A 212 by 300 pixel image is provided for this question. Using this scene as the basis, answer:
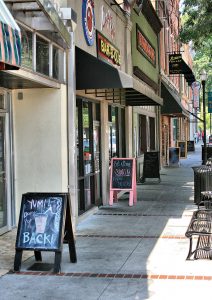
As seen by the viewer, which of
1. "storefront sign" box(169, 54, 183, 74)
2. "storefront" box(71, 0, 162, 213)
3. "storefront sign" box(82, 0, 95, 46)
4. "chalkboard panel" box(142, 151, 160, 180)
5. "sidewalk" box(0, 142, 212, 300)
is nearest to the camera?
"sidewalk" box(0, 142, 212, 300)

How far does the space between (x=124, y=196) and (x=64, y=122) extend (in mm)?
5496

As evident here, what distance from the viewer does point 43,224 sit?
22.1 feet

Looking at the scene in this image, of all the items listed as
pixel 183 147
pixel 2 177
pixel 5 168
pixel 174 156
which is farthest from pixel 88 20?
pixel 183 147

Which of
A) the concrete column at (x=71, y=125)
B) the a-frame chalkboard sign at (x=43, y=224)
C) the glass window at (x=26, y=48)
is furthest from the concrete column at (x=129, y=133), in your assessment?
the a-frame chalkboard sign at (x=43, y=224)

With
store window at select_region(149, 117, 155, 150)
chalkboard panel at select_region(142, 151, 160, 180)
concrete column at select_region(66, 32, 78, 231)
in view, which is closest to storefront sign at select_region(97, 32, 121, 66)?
concrete column at select_region(66, 32, 78, 231)

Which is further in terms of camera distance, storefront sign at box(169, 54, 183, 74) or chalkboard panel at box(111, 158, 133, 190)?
storefront sign at box(169, 54, 183, 74)

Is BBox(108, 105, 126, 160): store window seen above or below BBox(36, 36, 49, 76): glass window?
below

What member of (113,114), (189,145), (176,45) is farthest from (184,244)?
(189,145)

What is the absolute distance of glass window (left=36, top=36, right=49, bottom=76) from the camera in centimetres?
885

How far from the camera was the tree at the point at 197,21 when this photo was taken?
17.0 m

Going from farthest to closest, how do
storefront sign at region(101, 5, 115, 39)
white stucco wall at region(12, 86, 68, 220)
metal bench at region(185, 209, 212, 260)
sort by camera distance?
storefront sign at region(101, 5, 115, 39) → white stucco wall at region(12, 86, 68, 220) → metal bench at region(185, 209, 212, 260)

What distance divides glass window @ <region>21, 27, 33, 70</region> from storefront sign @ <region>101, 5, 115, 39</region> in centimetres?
440

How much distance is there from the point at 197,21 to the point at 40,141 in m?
10.9

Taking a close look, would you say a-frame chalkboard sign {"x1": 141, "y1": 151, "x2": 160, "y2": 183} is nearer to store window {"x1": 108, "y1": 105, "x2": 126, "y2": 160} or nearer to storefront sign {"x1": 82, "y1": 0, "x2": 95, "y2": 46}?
store window {"x1": 108, "y1": 105, "x2": 126, "y2": 160}
